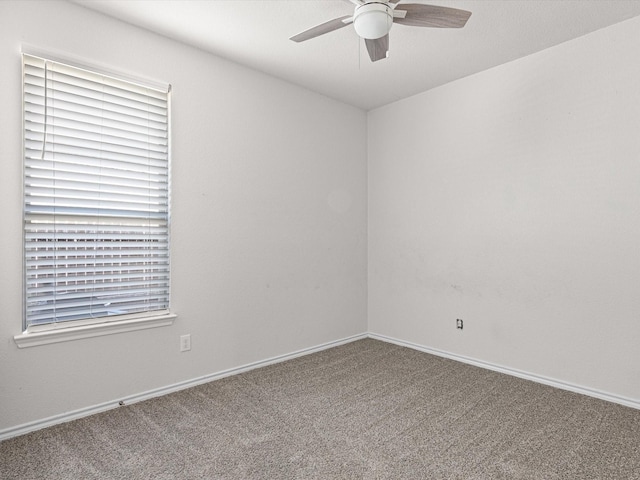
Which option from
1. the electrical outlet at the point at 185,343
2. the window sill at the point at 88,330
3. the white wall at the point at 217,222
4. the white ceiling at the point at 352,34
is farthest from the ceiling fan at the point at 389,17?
the electrical outlet at the point at 185,343

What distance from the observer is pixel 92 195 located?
242 cm

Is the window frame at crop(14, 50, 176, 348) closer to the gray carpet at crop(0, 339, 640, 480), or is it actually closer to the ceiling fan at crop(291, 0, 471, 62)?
the gray carpet at crop(0, 339, 640, 480)

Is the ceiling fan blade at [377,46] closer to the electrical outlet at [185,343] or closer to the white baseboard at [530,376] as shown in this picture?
the electrical outlet at [185,343]

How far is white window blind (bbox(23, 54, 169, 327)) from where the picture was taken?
2.23 m

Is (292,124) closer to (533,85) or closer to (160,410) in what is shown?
(533,85)

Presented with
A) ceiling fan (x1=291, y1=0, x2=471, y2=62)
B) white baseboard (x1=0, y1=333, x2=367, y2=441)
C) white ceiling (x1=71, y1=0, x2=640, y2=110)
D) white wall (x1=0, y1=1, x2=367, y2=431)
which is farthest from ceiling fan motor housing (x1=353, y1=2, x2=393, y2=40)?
white baseboard (x1=0, y1=333, x2=367, y2=441)

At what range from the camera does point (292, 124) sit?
3545 millimetres

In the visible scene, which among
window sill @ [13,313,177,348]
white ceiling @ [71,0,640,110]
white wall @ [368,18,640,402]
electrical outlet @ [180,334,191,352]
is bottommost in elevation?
electrical outlet @ [180,334,191,352]

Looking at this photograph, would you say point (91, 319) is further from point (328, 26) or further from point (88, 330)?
point (328, 26)

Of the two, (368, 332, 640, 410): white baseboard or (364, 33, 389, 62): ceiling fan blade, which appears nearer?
(364, 33, 389, 62): ceiling fan blade

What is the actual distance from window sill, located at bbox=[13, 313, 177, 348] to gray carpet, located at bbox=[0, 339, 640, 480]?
1.67 ft

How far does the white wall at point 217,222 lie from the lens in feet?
7.11

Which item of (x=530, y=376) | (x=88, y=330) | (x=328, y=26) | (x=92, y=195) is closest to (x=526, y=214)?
(x=530, y=376)

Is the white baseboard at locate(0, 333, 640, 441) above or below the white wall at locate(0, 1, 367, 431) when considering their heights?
below
